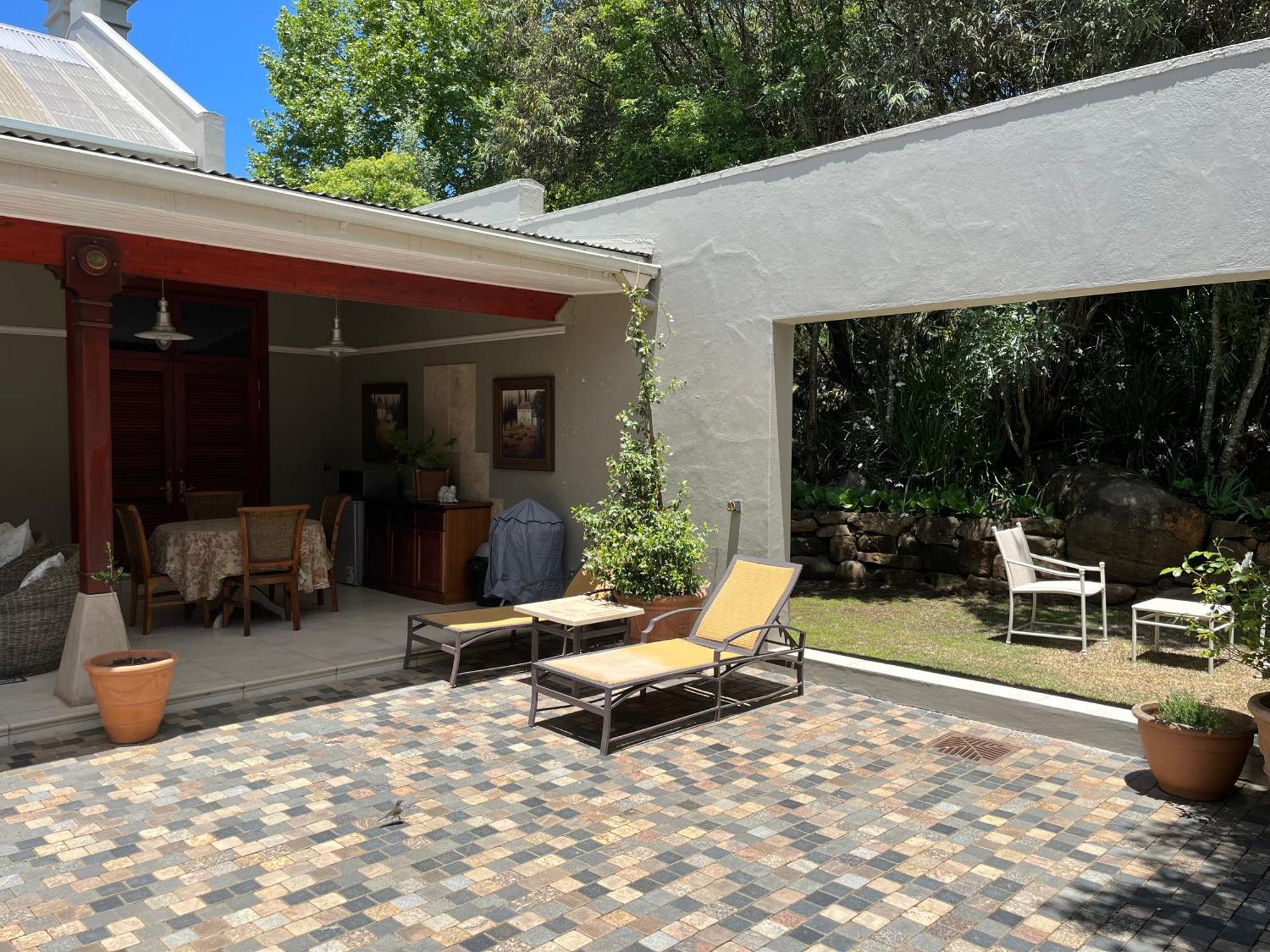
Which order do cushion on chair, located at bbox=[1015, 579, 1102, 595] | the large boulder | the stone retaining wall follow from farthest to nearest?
the stone retaining wall → the large boulder → cushion on chair, located at bbox=[1015, 579, 1102, 595]

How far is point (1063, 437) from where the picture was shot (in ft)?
35.6

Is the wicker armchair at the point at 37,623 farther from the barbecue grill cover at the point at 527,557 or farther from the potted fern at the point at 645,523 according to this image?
the potted fern at the point at 645,523

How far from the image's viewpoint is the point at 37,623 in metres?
5.83

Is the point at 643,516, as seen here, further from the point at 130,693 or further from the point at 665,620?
the point at 130,693

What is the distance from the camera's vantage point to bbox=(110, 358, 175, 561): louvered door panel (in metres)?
9.26

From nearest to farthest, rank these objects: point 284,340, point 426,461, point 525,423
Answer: point 525,423
point 426,461
point 284,340

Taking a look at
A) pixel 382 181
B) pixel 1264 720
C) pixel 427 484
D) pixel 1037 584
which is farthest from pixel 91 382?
pixel 382 181

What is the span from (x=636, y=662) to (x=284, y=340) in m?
6.84

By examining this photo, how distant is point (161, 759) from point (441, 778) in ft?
4.92

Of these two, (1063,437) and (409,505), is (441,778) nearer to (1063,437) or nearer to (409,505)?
(409,505)

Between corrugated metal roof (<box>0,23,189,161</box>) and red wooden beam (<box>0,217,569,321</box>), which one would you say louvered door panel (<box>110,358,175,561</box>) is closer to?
corrugated metal roof (<box>0,23,189,161</box>)

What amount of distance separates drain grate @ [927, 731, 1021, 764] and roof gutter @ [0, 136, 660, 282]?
4.06m

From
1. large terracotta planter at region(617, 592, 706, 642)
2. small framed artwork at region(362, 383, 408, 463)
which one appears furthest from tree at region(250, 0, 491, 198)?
large terracotta planter at region(617, 592, 706, 642)

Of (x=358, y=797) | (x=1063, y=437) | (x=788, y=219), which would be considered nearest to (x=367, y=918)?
(x=358, y=797)
